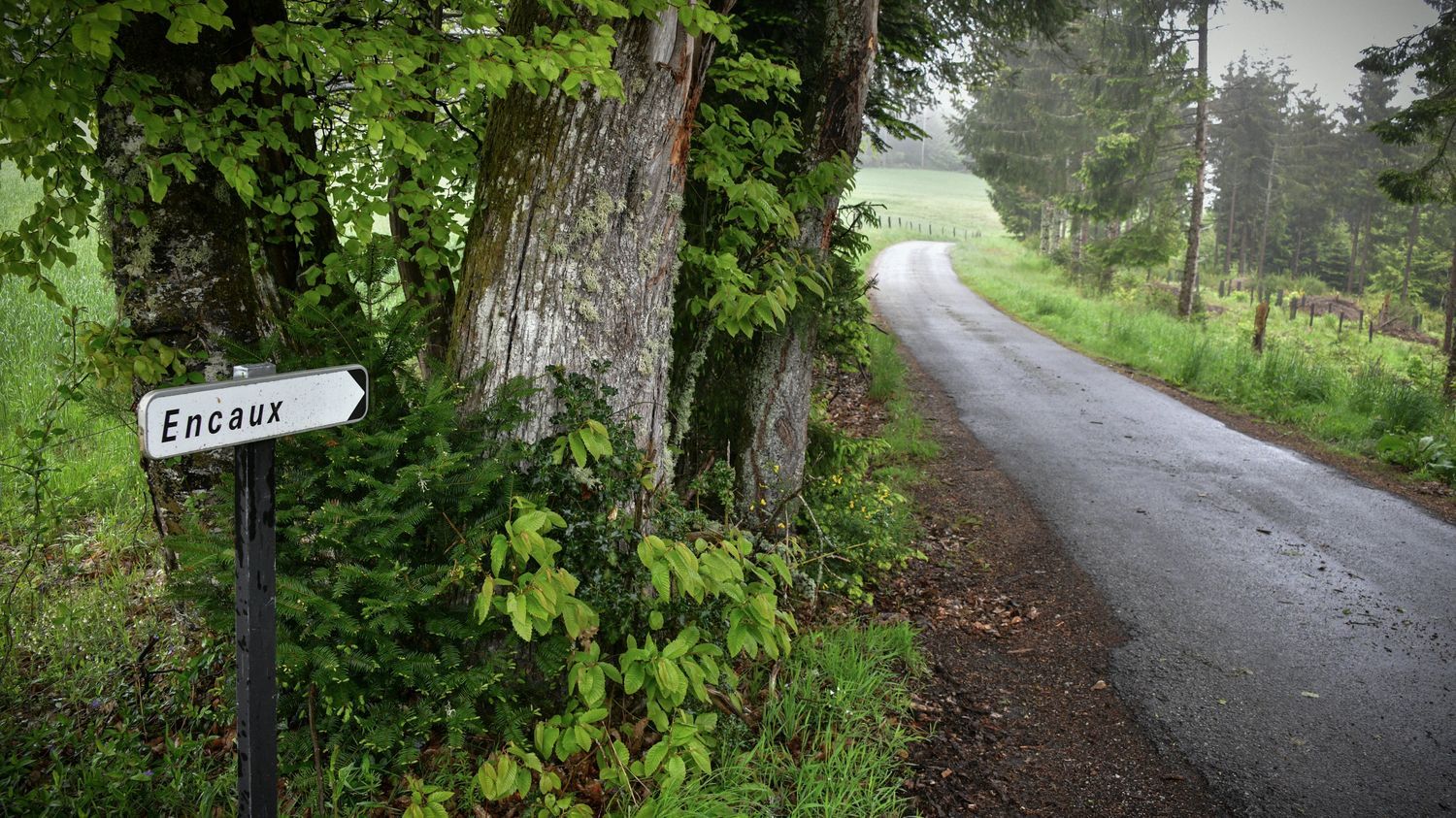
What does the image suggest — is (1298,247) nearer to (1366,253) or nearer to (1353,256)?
(1353,256)

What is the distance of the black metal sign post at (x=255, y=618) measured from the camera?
1.91m

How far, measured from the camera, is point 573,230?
11.4ft

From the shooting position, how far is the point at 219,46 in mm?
3699

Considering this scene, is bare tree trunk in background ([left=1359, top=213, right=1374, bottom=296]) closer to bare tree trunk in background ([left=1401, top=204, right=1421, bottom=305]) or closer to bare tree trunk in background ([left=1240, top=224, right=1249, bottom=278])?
bare tree trunk in background ([left=1401, top=204, right=1421, bottom=305])

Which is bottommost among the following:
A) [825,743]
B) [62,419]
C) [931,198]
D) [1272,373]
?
[825,743]

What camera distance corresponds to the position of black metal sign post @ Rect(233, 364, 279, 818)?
6.27 feet

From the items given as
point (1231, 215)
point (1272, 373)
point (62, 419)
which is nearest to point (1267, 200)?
point (1231, 215)

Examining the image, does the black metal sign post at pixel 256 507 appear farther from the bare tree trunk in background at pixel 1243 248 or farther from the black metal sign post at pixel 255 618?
the bare tree trunk in background at pixel 1243 248

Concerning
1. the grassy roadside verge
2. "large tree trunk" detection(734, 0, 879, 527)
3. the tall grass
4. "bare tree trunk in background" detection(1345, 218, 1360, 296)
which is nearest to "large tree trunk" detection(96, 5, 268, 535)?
the tall grass

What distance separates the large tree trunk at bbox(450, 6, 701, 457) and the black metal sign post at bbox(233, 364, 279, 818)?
1511mm

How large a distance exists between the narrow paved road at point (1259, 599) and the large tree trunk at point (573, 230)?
142 inches

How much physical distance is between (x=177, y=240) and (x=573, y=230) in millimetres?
1968

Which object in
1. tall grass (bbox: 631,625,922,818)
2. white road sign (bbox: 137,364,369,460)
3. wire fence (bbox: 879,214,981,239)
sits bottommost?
tall grass (bbox: 631,625,922,818)

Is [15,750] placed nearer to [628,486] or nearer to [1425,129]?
[628,486]
